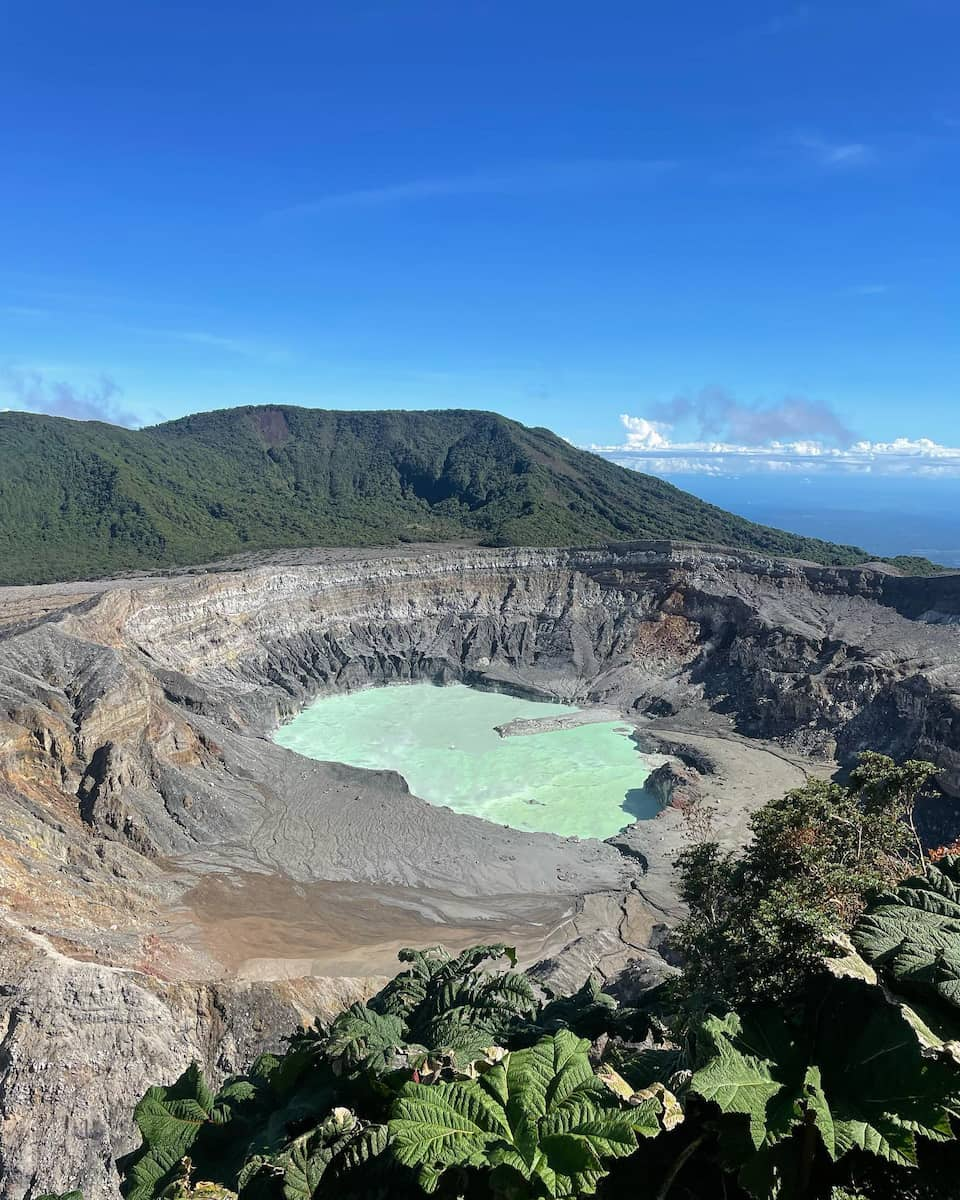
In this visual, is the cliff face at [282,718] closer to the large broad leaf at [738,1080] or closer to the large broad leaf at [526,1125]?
the large broad leaf at [526,1125]

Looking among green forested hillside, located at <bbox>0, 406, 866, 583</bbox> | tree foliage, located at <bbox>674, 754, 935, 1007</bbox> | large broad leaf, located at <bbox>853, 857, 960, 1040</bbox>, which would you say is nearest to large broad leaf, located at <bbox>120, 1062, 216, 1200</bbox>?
tree foliage, located at <bbox>674, 754, 935, 1007</bbox>

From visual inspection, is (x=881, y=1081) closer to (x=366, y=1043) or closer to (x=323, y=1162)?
(x=323, y=1162)

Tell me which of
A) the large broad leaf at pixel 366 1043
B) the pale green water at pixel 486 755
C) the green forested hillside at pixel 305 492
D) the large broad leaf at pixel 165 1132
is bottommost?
the pale green water at pixel 486 755

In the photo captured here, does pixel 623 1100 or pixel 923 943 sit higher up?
pixel 923 943

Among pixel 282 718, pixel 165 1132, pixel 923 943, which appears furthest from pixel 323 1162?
pixel 282 718

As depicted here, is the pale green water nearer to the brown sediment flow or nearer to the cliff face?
the cliff face

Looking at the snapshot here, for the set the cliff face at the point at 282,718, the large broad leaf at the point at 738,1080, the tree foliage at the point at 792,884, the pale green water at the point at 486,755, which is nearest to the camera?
the large broad leaf at the point at 738,1080

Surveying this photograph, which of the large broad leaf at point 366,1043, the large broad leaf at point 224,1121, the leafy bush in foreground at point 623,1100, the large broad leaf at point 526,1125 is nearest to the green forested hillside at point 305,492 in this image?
the large broad leaf at point 366,1043

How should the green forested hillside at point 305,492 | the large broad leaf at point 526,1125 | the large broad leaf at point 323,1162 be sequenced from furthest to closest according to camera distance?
the green forested hillside at point 305,492 → the large broad leaf at point 323,1162 → the large broad leaf at point 526,1125
